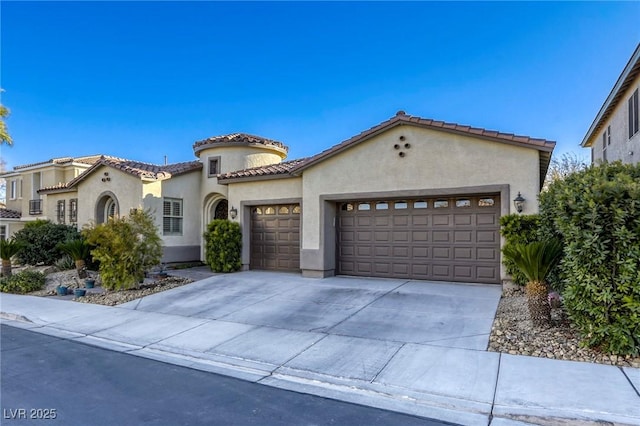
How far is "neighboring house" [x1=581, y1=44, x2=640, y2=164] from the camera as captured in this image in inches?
453

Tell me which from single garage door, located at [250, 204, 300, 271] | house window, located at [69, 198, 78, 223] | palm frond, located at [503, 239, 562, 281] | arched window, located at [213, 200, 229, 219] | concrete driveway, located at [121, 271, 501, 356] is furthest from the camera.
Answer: house window, located at [69, 198, 78, 223]

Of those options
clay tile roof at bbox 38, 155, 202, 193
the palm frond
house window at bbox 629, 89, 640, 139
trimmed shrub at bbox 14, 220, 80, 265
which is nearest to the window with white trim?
house window at bbox 629, 89, 640, 139

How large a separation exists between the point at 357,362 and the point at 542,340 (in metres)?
3.03

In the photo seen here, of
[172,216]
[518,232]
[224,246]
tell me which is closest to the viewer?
[518,232]

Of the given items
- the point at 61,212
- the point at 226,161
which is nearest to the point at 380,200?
the point at 226,161

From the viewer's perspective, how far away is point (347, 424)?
13.5 ft

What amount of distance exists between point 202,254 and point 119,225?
6107 mm

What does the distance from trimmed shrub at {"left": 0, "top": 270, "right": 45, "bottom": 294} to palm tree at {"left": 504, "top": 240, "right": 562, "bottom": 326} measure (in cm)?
1456

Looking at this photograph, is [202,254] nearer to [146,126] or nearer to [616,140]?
[146,126]

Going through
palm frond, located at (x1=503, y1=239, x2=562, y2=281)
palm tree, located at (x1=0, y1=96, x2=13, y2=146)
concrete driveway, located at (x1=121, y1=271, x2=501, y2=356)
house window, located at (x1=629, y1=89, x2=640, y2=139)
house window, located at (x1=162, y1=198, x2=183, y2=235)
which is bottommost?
concrete driveway, located at (x1=121, y1=271, x2=501, y2=356)

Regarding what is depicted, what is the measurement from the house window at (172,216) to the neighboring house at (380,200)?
0.04m

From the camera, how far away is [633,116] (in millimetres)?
11953

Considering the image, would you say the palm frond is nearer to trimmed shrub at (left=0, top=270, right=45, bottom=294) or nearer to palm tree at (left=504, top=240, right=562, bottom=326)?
palm tree at (left=504, top=240, right=562, bottom=326)

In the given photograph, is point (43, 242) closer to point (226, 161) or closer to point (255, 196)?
point (226, 161)
